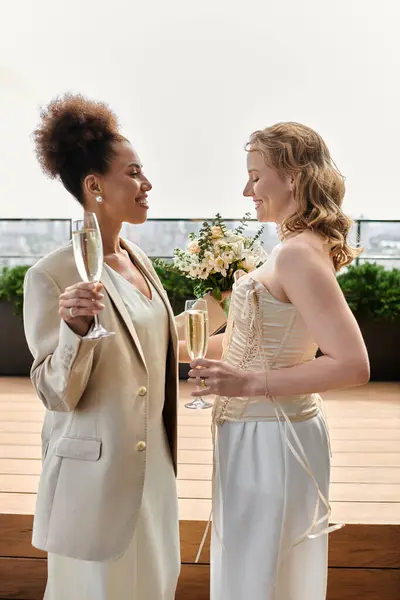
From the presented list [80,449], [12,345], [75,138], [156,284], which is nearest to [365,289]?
[12,345]

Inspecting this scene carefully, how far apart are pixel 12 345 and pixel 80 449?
4.38 m

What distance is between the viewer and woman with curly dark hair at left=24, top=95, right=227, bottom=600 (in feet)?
5.83

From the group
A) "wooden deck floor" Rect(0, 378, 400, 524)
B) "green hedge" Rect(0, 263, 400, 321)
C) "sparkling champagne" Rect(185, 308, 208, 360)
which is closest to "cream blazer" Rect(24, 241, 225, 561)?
"sparkling champagne" Rect(185, 308, 208, 360)

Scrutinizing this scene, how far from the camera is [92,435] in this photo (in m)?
1.81

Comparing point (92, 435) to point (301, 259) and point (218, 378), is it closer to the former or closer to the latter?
point (218, 378)

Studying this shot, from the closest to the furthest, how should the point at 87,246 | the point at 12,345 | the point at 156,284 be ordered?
1. the point at 87,246
2. the point at 156,284
3. the point at 12,345

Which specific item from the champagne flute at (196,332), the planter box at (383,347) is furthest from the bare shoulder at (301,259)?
the planter box at (383,347)

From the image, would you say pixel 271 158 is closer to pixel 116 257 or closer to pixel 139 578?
pixel 116 257

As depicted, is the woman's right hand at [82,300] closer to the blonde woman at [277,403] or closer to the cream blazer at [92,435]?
the cream blazer at [92,435]

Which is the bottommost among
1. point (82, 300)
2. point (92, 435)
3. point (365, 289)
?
point (92, 435)

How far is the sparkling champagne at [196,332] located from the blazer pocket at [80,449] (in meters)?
0.34

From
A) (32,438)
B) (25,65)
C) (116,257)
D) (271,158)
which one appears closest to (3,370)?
(32,438)

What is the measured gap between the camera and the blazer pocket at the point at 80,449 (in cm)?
180

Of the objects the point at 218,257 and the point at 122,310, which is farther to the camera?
the point at 218,257
